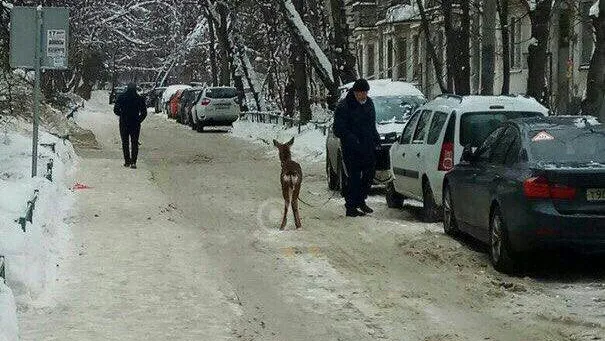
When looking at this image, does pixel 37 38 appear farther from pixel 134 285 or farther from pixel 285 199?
pixel 134 285

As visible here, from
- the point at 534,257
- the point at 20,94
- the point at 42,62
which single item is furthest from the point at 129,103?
the point at 534,257

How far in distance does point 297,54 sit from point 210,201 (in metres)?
21.5

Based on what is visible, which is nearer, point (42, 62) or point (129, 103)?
point (42, 62)

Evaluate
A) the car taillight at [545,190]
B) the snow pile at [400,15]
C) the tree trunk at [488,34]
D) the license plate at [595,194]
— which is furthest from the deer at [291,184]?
the snow pile at [400,15]

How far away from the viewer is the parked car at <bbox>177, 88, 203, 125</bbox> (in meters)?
50.7

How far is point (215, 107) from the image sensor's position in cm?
4716

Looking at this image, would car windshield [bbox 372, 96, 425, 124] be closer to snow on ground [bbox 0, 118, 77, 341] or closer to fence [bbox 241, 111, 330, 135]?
snow on ground [bbox 0, 118, 77, 341]

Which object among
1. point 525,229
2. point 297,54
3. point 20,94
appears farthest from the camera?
point 297,54

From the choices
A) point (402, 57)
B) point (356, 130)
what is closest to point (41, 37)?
point (356, 130)

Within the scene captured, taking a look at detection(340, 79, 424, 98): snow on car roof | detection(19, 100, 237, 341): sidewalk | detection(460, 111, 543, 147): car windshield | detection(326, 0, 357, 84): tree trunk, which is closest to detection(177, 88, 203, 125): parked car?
detection(326, 0, 357, 84): tree trunk

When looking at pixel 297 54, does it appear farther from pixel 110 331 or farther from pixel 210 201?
pixel 110 331

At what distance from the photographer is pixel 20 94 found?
24.5m

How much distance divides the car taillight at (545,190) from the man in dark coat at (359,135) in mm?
5574

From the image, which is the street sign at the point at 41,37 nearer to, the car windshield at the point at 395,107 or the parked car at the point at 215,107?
the car windshield at the point at 395,107
